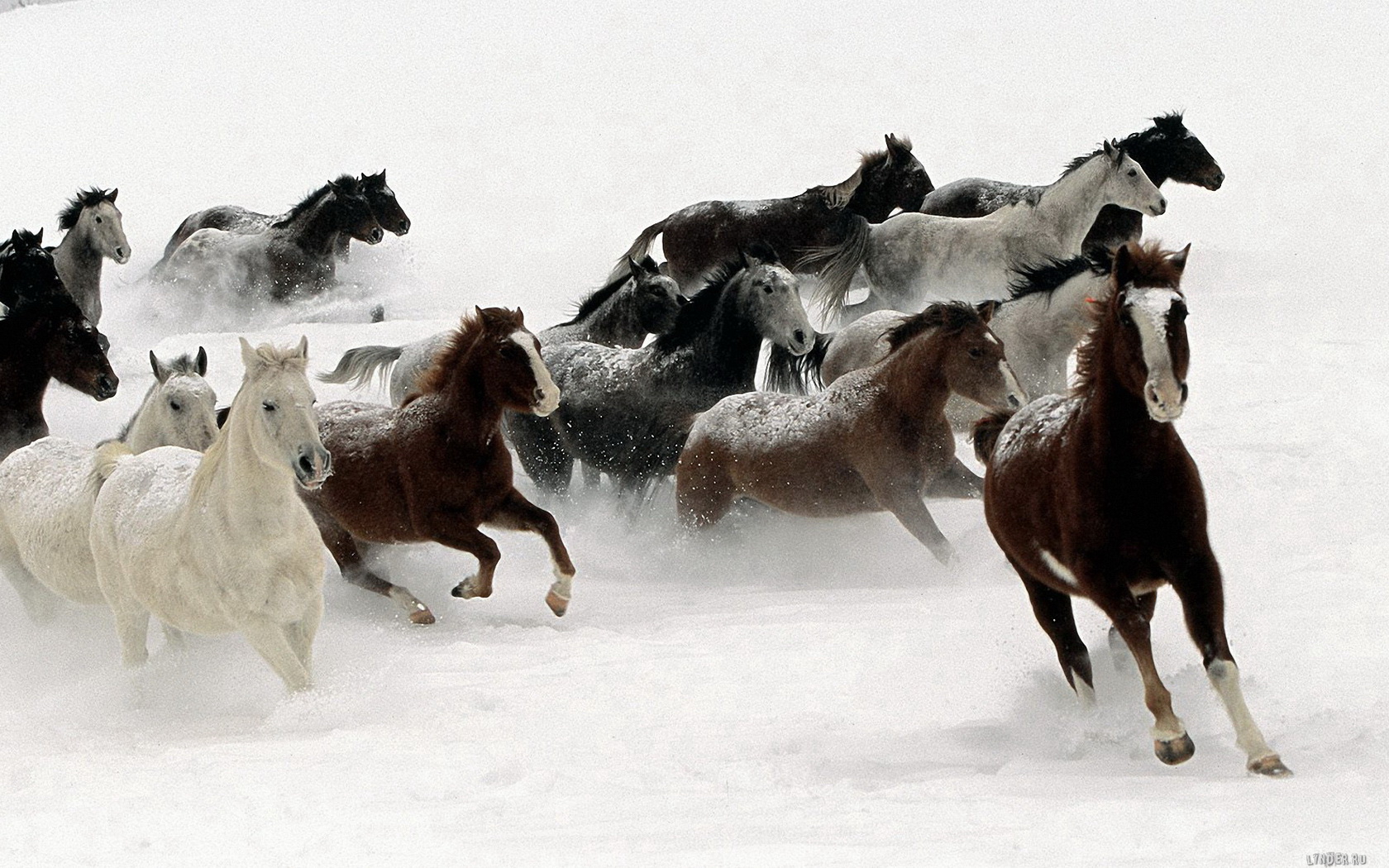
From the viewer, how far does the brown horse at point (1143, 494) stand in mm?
4129

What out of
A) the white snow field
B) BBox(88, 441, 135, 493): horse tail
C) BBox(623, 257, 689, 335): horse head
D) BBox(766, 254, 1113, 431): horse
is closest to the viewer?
the white snow field

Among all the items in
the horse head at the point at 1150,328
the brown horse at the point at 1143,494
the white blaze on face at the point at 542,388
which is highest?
the horse head at the point at 1150,328

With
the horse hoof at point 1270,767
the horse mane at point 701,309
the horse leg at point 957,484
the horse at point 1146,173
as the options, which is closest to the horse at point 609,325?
the horse mane at point 701,309

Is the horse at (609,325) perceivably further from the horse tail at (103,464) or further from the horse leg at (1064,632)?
the horse leg at (1064,632)

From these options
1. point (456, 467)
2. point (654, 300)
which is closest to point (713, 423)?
point (456, 467)

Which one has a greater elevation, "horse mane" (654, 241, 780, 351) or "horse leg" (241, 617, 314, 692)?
"horse mane" (654, 241, 780, 351)

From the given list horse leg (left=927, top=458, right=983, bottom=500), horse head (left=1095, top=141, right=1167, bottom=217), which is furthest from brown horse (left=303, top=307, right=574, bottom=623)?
horse head (left=1095, top=141, right=1167, bottom=217)

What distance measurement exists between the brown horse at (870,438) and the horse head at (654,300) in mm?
1792

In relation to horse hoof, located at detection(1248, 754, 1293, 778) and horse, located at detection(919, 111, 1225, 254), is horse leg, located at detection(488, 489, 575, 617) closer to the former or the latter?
horse hoof, located at detection(1248, 754, 1293, 778)

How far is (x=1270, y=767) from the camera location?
4.01 meters

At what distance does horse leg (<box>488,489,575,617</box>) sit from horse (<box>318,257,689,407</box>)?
8.40 feet

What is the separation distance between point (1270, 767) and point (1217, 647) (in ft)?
1.14

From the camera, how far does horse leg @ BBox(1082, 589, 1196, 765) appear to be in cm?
410

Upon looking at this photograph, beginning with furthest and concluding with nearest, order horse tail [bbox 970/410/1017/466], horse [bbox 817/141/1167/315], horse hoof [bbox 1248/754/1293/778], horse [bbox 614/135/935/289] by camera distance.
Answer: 1. horse [bbox 614/135/935/289]
2. horse [bbox 817/141/1167/315]
3. horse tail [bbox 970/410/1017/466]
4. horse hoof [bbox 1248/754/1293/778]
